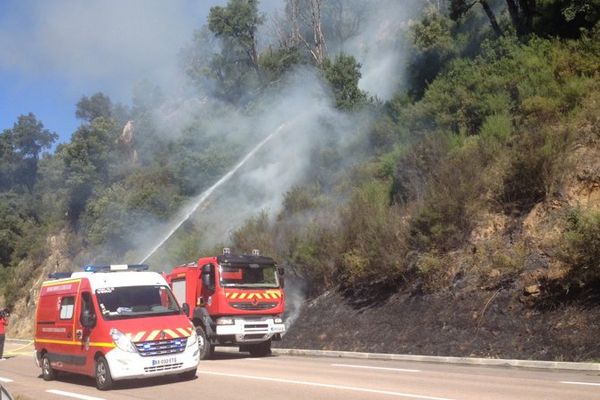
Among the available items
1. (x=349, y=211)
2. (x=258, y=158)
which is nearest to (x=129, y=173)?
(x=258, y=158)

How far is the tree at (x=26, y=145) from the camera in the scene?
74062 millimetres

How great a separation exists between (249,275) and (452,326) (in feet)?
18.3

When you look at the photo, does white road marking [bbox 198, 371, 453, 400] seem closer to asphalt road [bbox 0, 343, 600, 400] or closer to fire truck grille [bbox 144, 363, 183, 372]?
asphalt road [bbox 0, 343, 600, 400]

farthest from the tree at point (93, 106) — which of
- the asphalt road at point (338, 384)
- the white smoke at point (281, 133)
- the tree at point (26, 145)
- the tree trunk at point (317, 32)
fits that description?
the asphalt road at point (338, 384)

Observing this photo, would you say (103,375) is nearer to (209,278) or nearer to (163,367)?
(163,367)

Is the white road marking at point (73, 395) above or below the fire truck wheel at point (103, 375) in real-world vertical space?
below

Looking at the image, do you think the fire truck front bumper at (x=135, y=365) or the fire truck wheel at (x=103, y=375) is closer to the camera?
the fire truck front bumper at (x=135, y=365)

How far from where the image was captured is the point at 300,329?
2125cm

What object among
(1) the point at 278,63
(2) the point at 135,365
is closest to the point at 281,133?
(1) the point at 278,63

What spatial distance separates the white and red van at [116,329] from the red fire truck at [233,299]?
3789 mm

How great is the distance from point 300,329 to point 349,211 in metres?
4.82

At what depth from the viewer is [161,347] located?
11.0m

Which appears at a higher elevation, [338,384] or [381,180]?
[381,180]

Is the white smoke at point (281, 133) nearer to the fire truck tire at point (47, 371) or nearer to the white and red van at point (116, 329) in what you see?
the fire truck tire at point (47, 371)
